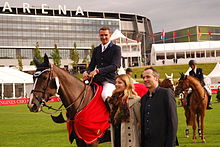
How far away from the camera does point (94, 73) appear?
6941 mm

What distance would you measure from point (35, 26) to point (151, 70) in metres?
115

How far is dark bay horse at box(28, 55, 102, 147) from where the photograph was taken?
6320mm

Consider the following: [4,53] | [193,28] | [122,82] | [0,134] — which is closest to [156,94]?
[122,82]

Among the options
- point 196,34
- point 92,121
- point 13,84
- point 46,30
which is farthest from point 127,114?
point 196,34

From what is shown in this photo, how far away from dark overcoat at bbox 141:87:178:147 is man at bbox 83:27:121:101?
2.27 metres

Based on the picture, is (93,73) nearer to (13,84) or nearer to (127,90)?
(127,90)

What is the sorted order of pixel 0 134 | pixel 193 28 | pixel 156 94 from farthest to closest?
pixel 193 28 → pixel 0 134 → pixel 156 94

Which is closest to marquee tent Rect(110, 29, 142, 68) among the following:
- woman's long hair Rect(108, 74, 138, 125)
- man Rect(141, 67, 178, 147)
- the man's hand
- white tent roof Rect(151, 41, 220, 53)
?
white tent roof Rect(151, 41, 220, 53)

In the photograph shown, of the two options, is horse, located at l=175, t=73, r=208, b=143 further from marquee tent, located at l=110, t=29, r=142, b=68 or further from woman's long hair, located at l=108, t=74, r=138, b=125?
marquee tent, located at l=110, t=29, r=142, b=68

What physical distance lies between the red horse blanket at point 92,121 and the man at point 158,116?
207cm

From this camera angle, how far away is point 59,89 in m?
6.80

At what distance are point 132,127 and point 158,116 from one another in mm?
593

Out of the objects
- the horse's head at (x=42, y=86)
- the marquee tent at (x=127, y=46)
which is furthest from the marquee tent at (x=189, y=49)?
the horse's head at (x=42, y=86)

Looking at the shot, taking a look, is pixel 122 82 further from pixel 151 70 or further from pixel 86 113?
pixel 86 113
